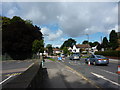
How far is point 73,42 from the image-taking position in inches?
5541

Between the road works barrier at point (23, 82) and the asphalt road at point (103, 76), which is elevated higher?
the road works barrier at point (23, 82)

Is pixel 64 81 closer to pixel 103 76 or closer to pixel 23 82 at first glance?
pixel 103 76

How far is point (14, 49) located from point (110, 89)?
32904mm

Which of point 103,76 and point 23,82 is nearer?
point 23,82

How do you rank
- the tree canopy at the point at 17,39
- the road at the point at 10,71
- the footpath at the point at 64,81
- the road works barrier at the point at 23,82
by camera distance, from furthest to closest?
the tree canopy at the point at 17,39 → the road at the point at 10,71 → the footpath at the point at 64,81 → the road works barrier at the point at 23,82

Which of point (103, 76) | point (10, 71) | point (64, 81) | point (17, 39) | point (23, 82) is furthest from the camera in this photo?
point (17, 39)

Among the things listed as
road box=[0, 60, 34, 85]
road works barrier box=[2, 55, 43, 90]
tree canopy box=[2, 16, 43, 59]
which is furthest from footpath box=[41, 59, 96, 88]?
tree canopy box=[2, 16, 43, 59]

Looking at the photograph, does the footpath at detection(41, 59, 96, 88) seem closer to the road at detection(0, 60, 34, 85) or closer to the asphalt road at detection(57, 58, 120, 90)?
the asphalt road at detection(57, 58, 120, 90)

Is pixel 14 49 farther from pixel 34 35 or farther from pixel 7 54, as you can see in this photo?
pixel 34 35

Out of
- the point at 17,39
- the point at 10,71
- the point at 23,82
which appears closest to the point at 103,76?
the point at 23,82

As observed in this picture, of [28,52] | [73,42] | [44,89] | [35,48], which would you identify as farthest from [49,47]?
[44,89]

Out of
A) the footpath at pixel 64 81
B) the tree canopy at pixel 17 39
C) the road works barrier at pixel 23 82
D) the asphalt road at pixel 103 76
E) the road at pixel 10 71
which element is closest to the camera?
the road works barrier at pixel 23 82

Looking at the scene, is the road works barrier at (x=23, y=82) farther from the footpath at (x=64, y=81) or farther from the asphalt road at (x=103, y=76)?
the asphalt road at (x=103, y=76)

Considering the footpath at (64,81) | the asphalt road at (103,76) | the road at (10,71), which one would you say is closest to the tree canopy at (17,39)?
the road at (10,71)
